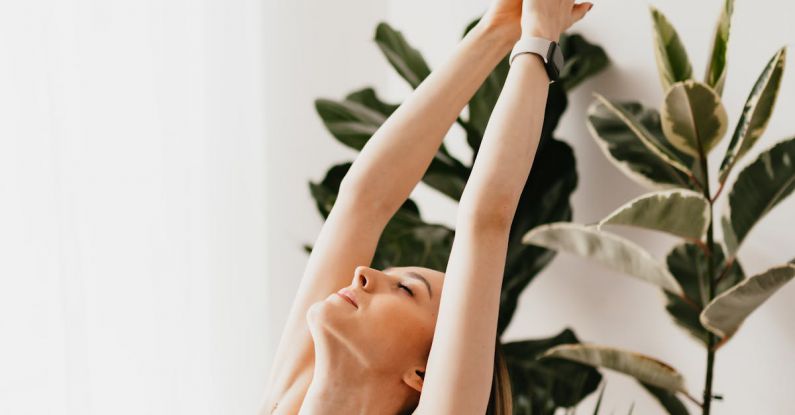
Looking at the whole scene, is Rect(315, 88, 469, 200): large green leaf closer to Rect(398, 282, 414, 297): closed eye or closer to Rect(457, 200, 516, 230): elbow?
Rect(398, 282, 414, 297): closed eye

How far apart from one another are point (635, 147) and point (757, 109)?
0.29 m

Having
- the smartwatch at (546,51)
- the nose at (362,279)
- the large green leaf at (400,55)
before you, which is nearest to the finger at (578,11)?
the smartwatch at (546,51)

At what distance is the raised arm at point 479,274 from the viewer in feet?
2.98

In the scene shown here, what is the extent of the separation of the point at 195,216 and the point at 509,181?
1206 millimetres

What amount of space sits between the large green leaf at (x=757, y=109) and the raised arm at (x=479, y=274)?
395mm

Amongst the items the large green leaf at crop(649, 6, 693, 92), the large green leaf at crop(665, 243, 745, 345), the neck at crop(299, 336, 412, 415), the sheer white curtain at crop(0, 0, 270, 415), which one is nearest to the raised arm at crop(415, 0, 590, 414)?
the neck at crop(299, 336, 412, 415)

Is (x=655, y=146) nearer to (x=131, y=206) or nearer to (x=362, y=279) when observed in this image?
(x=362, y=279)

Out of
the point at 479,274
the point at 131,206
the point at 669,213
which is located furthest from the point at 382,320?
the point at 131,206

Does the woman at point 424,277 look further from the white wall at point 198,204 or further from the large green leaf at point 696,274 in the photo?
the white wall at point 198,204

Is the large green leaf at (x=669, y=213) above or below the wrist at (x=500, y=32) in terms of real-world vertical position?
below

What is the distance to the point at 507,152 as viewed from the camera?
933 mm

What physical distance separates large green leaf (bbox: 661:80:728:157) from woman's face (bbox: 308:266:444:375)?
0.48m

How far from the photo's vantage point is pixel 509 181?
0.93 metres

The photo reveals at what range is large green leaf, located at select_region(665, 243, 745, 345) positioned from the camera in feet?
4.70
